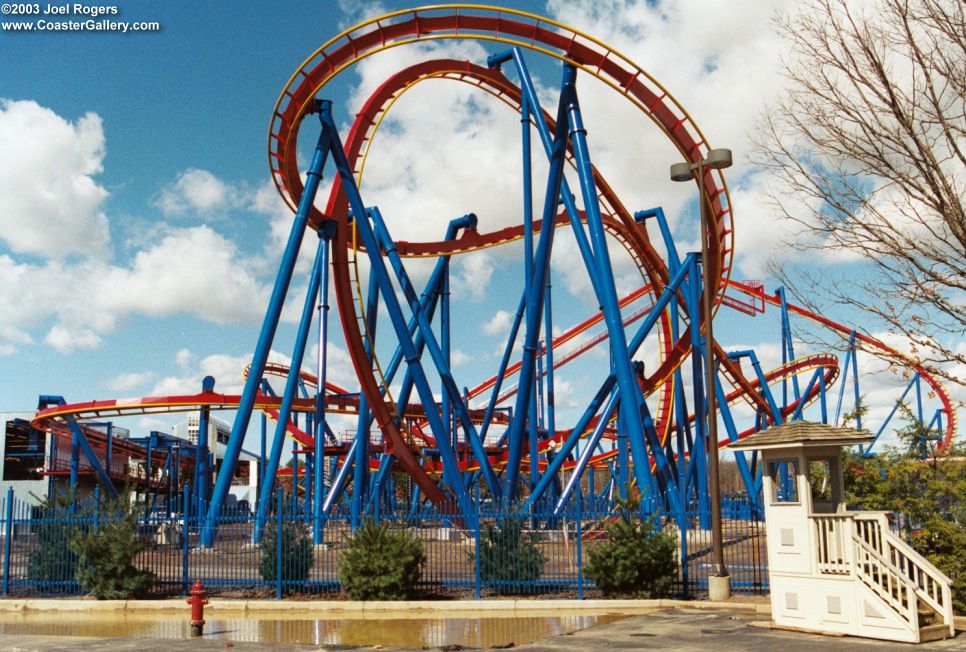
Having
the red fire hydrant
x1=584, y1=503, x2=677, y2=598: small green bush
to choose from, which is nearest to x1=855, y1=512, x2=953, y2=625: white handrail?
x1=584, y1=503, x2=677, y2=598: small green bush

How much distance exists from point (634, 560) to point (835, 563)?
3349 mm

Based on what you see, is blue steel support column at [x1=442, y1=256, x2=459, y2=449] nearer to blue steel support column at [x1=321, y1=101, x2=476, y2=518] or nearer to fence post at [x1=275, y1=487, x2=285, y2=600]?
blue steel support column at [x1=321, y1=101, x2=476, y2=518]

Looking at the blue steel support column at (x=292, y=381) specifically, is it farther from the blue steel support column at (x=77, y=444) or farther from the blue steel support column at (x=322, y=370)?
the blue steel support column at (x=77, y=444)

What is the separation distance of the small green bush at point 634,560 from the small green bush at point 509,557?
0.98 m

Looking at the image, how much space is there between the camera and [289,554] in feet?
46.6

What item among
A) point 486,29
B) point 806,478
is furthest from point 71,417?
point 806,478

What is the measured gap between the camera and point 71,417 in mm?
31594

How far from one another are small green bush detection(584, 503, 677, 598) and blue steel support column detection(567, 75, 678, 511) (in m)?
3.84

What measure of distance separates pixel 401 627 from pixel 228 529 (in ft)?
16.9

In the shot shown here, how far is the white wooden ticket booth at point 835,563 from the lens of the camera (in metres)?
9.76

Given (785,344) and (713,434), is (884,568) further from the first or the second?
(785,344)

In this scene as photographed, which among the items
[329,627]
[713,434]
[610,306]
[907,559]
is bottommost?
[329,627]

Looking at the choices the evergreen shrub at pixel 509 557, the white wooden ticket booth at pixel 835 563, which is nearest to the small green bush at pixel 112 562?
the evergreen shrub at pixel 509 557

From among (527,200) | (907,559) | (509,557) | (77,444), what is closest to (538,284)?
(527,200)
